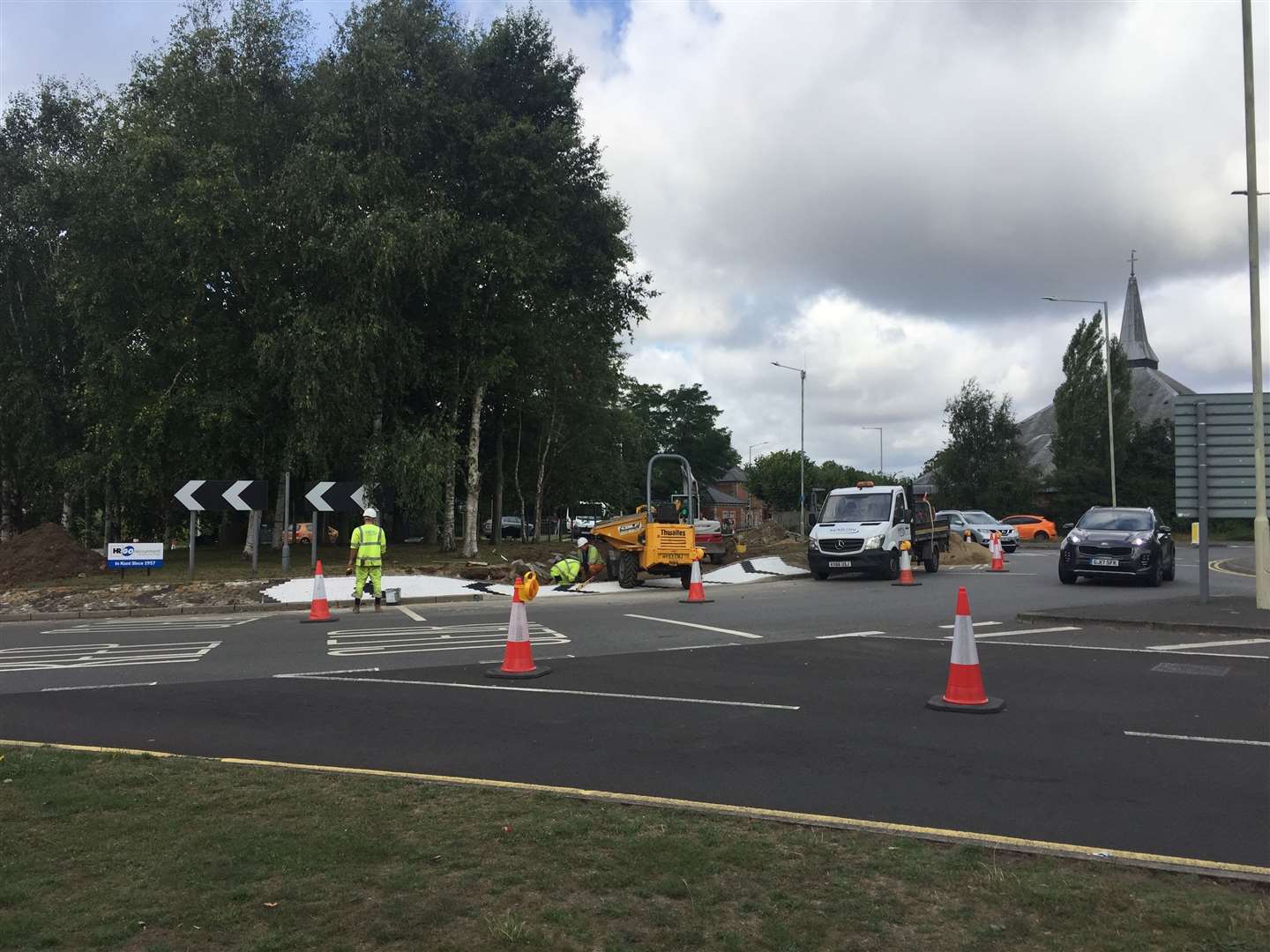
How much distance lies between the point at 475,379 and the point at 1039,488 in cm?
3832

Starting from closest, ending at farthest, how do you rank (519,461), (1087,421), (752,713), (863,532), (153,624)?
(752,713) → (153,624) → (863,532) → (519,461) → (1087,421)

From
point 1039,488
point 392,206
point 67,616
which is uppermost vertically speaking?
point 392,206

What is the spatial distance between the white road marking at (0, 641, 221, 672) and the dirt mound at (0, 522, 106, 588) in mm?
10971

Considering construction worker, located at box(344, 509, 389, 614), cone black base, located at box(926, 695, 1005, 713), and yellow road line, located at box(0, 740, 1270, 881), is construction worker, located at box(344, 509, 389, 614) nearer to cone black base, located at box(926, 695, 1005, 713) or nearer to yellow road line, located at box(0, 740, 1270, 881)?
yellow road line, located at box(0, 740, 1270, 881)

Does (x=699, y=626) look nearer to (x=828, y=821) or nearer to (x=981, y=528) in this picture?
(x=828, y=821)

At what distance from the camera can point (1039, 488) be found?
2181 inches

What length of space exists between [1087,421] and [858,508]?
3618 cm

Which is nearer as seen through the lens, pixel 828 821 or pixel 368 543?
pixel 828 821

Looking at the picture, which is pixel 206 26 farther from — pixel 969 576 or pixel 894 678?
pixel 894 678

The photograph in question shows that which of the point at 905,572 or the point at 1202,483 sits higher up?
the point at 1202,483

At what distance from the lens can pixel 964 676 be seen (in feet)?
26.8

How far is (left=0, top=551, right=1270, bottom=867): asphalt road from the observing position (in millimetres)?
5578

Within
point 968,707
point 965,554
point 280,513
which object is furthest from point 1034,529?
point 968,707

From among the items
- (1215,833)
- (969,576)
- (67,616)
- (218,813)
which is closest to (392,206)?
(67,616)
